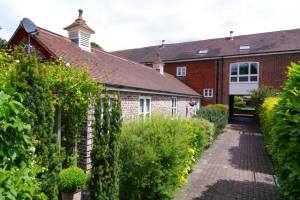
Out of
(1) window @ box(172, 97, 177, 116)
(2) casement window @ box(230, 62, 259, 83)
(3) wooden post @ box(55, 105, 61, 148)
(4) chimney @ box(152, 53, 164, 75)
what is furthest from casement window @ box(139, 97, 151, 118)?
(2) casement window @ box(230, 62, 259, 83)

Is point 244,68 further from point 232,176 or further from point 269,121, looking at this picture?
point 232,176

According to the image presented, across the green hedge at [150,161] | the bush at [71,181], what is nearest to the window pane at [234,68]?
the green hedge at [150,161]

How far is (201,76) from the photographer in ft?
92.6

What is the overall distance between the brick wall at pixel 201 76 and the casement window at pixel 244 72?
1.94 meters

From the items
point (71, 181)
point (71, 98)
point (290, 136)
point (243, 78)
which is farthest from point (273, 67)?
point (71, 181)

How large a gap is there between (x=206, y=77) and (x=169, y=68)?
4.63 metres

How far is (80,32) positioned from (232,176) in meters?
9.44

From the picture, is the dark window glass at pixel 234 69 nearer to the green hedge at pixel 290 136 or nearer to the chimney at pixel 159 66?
the chimney at pixel 159 66

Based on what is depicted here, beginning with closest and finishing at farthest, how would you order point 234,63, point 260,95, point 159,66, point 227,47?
point 260,95 < point 159,66 < point 234,63 < point 227,47

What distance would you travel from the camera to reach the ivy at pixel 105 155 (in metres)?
5.80

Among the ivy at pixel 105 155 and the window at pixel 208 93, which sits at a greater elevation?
the window at pixel 208 93

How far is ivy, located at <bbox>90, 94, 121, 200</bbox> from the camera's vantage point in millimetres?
5805

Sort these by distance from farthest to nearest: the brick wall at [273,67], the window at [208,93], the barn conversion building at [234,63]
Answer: the window at [208,93] → the barn conversion building at [234,63] → the brick wall at [273,67]

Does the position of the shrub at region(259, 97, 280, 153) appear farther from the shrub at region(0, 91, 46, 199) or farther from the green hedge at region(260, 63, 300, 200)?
the shrub at region(0, 91, 46, 199)
